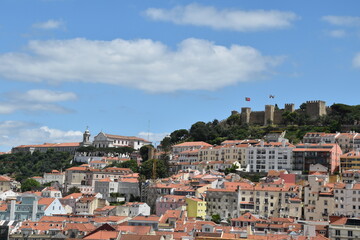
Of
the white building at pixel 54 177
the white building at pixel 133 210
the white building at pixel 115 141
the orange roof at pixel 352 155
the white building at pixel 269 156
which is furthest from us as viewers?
the white building at pixel 115 141

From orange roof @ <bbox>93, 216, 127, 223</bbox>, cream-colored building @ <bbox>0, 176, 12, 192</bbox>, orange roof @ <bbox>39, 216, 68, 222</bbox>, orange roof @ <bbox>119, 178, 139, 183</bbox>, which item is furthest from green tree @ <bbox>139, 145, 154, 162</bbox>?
orange roof @ <bbox>39, 216, 68, 222</bbox>

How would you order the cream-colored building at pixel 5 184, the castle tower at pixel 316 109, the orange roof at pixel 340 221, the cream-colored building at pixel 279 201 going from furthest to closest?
the castle tower at pixel 316 109
the cream-colored building at pixel 5 184
the cream-colored building at pixel 279 201
the orange roof at pixel 340 221

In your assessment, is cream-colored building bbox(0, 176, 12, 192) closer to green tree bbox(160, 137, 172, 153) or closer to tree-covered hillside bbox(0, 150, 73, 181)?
tree-covered hillside bbox(0, 150, 73, 181)

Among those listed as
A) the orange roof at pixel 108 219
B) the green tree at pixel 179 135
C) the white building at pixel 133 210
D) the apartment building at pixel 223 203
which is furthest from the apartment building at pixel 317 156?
the green tree at pixel 179 135

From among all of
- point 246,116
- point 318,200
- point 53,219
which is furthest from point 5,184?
point 318,200

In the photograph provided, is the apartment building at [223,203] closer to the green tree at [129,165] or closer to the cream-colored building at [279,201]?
the cream-colored building at [279,201]

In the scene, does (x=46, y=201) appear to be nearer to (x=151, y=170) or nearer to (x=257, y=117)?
(x=151, y=170)
